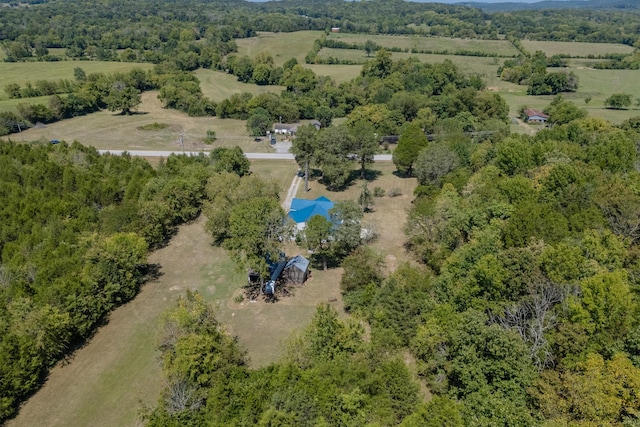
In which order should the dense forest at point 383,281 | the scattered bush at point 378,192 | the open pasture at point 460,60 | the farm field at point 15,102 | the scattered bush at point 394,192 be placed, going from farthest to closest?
the open pasture at point 460,60 < the farm field at point 15,102 < the scattered bush at point 394,192 < the scattered bush at point 378,192 < the dense forest at point 383,281

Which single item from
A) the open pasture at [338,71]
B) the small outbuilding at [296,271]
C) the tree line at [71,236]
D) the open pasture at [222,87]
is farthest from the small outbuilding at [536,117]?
the small outbuilding at [296,271]

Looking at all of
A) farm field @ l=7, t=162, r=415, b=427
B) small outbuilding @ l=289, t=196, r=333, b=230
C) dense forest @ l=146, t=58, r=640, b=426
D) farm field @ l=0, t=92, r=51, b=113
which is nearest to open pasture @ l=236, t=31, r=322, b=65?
farm field @ l=0, t=92, r=51, b=113

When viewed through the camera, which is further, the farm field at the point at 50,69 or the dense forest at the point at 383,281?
the farm field at the point at 50,69

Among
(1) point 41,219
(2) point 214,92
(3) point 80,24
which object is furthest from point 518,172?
(3) point 80,24

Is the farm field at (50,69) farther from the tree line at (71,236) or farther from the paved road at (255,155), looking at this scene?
the tree line at (71,236)

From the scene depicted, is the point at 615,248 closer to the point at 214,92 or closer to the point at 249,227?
the point at 249,227

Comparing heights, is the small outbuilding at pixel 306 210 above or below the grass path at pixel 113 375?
above
